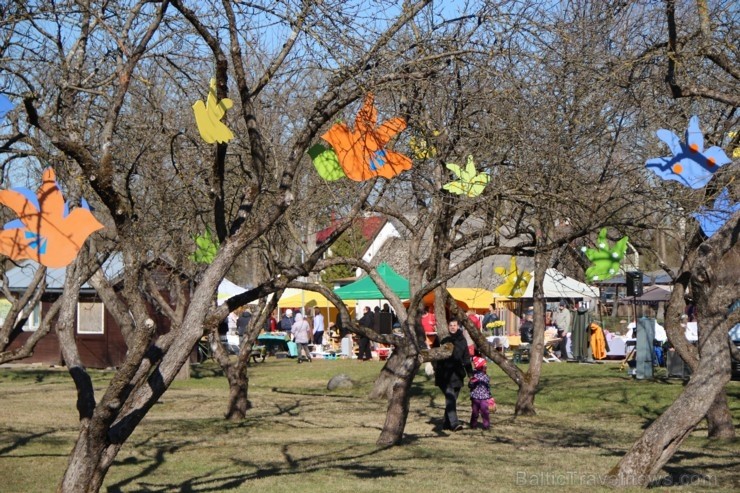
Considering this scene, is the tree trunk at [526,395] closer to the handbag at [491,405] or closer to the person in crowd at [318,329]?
the handbag at [491,405]

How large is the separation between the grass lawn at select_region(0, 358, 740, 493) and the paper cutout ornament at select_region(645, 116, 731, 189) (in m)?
2.92

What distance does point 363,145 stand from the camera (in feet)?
30.3

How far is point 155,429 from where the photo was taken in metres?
14.4

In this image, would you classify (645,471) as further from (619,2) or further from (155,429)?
(155,429)

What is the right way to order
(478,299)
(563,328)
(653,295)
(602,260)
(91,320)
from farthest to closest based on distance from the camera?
(653,295), (478,299), (563,328), (91,320), (602,260)

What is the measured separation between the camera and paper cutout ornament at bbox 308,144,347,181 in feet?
30.3

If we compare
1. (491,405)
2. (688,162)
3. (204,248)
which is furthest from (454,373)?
(688,162)

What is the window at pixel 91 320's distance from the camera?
2972 cm

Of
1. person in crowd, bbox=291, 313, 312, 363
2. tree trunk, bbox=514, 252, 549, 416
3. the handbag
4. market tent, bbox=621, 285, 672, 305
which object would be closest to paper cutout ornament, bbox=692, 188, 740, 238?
the handbag

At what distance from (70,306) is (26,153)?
5.33 ft

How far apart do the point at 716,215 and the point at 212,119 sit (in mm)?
5537

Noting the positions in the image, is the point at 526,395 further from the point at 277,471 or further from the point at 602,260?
the point at 277,471

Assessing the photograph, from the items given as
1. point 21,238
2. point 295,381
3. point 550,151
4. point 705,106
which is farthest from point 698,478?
point 295,381

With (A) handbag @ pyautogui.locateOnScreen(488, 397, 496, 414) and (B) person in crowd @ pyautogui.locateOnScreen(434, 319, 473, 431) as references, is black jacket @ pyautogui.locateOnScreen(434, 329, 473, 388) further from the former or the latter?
(A) handbag @ pyautogui.locateOnScreen(488, 397, 496, 414)
